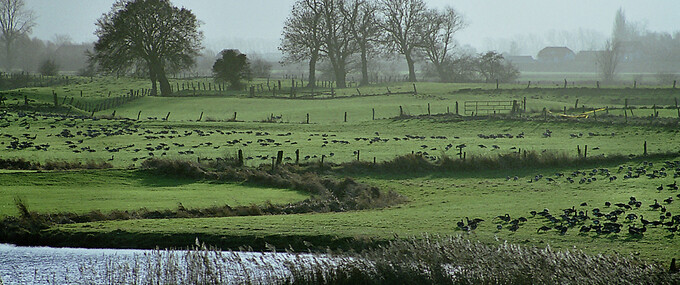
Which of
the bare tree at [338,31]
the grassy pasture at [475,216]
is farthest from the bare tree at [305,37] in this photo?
the grassy pasture at [475,216]

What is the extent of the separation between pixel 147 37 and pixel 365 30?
141ft

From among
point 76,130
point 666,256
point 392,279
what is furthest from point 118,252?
point 76,130

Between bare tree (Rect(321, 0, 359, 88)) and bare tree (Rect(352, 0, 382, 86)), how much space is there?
1263mm

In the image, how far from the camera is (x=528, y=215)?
28.7 metres

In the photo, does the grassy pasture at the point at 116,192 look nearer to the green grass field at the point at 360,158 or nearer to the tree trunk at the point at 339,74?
the green grass field at the point at 360,158

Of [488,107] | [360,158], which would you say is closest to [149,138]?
[360,158]

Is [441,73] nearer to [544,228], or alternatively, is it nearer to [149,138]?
[149,138]

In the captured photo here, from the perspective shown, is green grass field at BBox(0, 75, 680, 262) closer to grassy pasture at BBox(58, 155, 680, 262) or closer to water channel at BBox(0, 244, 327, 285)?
grassy pasture at BBox(58, 155, 680, 262)

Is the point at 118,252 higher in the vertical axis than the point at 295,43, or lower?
lower

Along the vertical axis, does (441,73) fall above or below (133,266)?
above

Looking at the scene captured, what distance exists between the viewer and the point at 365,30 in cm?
12525

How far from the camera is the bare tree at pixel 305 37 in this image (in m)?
115

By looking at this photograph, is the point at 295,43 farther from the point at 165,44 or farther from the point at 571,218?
the point at 571,218

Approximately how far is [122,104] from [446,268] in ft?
249
